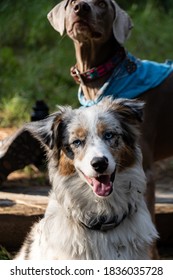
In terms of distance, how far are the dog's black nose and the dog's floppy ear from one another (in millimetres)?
367

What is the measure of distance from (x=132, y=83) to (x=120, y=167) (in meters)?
1.30

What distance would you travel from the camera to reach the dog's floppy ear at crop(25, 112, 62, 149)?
3787 millimetres

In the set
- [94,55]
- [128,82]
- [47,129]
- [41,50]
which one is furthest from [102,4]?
[41,50]

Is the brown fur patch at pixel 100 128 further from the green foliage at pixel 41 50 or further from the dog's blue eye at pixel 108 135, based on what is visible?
the green foliage at pixel 41 50

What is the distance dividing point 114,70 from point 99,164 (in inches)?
64.9

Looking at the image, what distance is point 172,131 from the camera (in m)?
5.28

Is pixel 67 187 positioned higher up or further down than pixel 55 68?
higher up

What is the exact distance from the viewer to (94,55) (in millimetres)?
5051

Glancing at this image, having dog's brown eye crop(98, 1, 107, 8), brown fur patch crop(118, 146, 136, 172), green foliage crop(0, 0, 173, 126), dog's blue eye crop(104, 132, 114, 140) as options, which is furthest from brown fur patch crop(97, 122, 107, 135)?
green foliage crop(0, 0, 173, 126)

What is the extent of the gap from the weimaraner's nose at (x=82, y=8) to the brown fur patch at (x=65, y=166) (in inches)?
52.0

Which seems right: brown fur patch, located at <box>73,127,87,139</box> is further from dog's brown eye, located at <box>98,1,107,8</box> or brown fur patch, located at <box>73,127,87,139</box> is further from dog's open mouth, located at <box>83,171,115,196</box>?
dog's brown eye, located at <box>98,1,107,8</box>

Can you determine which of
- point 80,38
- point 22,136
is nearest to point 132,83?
point 80,38

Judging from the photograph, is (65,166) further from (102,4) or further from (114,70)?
(102,4)
